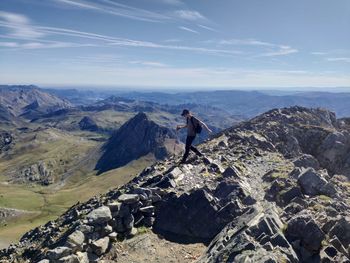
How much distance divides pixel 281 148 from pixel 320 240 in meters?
37.6

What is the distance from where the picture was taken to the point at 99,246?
91.7ft

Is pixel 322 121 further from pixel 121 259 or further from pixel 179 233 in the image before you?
pixel 121 259

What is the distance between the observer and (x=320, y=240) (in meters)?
24.4

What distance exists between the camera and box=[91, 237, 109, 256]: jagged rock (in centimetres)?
2784

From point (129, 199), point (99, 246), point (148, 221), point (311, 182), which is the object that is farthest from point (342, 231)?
point (99, 246)

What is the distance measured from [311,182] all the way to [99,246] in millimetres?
21388

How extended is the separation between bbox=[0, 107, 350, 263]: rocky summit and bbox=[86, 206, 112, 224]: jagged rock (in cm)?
7

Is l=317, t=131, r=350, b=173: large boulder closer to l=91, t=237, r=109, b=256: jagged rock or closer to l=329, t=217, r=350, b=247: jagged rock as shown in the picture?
l=329, t=217, r=350, b=247: jagged rock

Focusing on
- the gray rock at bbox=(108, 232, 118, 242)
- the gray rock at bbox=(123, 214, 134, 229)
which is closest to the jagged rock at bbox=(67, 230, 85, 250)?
the gray rock at bbox=(108, 232, 118, 242)

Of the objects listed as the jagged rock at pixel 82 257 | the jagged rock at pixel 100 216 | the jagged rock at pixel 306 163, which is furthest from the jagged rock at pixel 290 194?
the jagged rock at pixel 82 257

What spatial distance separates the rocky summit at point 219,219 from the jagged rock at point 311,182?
94mm

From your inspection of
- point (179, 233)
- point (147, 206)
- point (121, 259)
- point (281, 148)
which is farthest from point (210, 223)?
point (281, 148)

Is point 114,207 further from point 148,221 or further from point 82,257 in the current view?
point 82,257

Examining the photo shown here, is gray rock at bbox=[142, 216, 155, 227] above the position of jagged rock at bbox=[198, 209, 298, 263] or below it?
below
